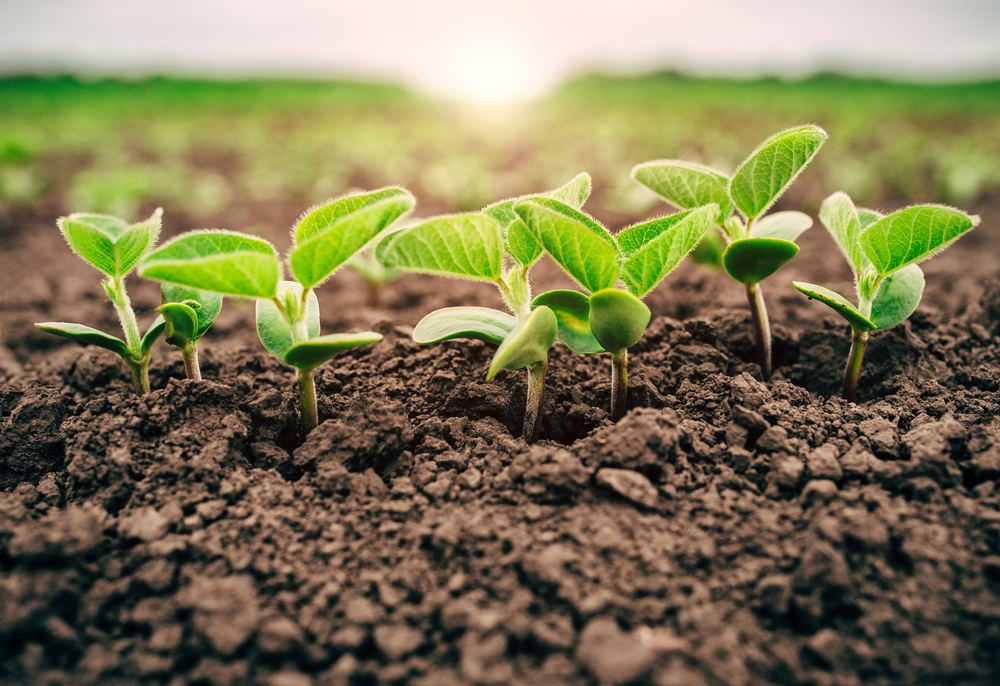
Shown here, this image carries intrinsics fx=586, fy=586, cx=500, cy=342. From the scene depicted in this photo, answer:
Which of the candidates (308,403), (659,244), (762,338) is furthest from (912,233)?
(308,403)

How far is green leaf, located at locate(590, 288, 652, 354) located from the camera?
115 centimetres

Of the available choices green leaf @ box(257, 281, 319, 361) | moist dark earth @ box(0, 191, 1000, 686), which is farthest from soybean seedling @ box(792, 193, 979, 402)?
green leaf @ box(257, 281, 319, 361)

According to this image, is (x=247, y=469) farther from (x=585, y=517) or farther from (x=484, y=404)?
(x=585, y=517)

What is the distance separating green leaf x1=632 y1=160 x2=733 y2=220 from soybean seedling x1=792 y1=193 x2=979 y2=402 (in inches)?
10.2

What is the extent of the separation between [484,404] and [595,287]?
0.46 metres

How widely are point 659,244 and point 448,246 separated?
43cm

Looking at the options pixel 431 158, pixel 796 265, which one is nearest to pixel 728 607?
pixel 796 265

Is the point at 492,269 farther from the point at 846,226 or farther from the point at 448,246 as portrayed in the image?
the point at 846,226

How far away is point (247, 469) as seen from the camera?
1338 millimetres

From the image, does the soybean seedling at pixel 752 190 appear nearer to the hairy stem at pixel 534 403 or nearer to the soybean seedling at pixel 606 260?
the soybean seedling at pixel 606 260

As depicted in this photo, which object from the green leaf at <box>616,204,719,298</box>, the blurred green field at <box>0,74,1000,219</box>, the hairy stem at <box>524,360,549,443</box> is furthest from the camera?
the blurred green field at <box>0,74,1000,219</box>

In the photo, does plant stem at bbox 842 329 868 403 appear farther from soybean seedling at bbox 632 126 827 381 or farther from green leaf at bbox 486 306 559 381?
green leaf at bbox 486 306 559 381

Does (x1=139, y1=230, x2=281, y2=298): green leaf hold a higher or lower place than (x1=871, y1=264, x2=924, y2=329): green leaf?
higher

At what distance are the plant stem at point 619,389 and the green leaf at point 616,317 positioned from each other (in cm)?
11
